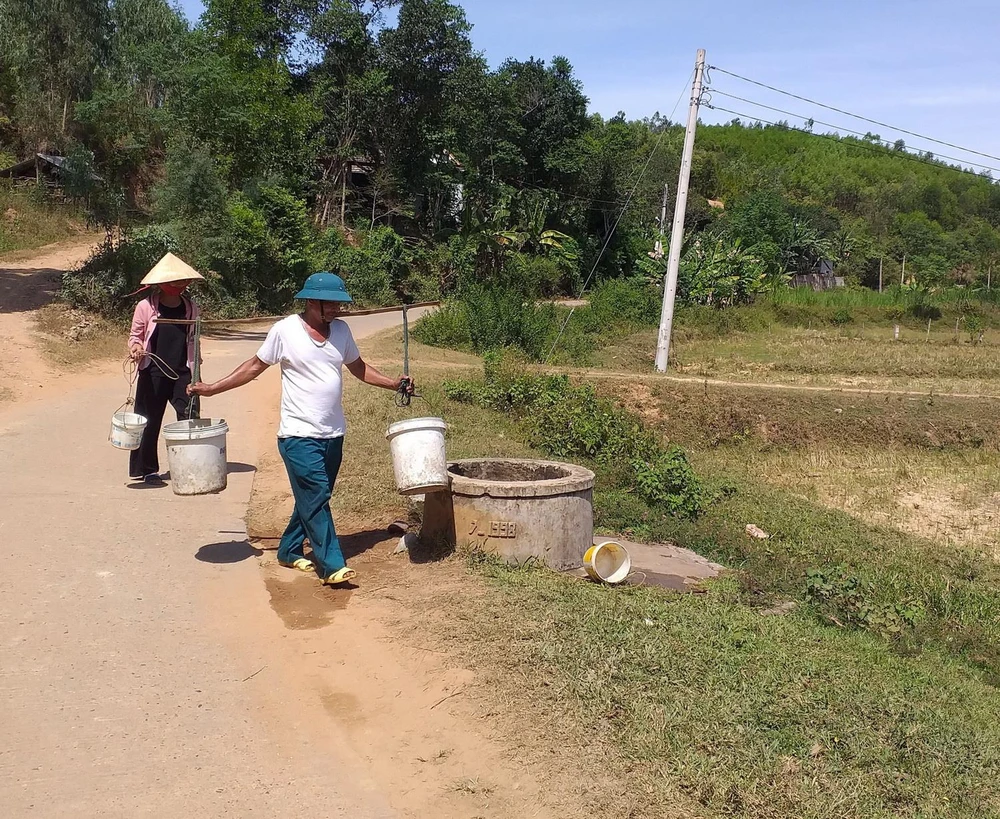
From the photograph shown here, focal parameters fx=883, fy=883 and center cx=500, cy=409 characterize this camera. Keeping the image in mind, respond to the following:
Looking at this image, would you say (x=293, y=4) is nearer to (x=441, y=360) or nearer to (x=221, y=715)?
(x=441, y=360)

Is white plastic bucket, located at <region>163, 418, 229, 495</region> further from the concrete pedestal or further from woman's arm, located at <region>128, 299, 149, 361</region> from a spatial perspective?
woman's arm, located at <region>128, 299, 149, 361</region>

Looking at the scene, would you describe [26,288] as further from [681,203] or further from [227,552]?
[227,552]

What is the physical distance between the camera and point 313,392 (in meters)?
5.40

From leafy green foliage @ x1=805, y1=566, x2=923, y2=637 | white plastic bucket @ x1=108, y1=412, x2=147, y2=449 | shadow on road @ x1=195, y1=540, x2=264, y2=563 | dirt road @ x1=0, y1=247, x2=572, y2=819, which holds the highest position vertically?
white plastic bucket @ x1=108, y1=412, x2=147, y2=449

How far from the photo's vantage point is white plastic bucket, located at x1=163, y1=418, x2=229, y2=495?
19.0ft

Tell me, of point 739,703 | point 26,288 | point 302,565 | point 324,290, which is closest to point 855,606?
point 739,703

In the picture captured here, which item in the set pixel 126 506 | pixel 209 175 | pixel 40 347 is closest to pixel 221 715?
pixel 126 506

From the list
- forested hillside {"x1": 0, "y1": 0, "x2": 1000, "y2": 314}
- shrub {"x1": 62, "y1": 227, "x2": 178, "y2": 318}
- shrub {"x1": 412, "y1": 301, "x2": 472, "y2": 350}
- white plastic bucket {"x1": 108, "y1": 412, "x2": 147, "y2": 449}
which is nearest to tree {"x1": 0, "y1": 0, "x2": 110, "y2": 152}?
forested hillside {"x1": 0, "y1": 0, "x2": 1000, "y2": 314}

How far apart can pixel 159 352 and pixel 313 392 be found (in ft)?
8.79

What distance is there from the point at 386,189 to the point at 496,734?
114ft

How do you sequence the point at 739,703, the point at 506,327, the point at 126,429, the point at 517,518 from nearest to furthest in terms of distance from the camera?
the point at 739,703 < the point at 517,518 < the point at 126,429 < the point at 506,327

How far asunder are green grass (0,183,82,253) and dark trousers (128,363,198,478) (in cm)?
2114

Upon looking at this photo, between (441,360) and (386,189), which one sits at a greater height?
(386,189)

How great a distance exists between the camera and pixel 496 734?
3861 mm
